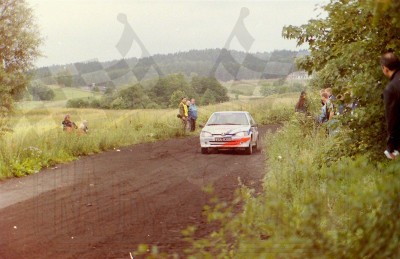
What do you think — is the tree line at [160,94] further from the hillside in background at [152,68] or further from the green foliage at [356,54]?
the green foliage at [356,54]

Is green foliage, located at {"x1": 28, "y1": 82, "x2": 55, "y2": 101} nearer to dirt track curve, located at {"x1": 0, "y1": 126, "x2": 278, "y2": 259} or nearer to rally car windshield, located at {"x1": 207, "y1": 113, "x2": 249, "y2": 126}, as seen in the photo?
rally car windshield, located at {"x1": 207, "y1": 113, "x2": 249, "y2": 126}

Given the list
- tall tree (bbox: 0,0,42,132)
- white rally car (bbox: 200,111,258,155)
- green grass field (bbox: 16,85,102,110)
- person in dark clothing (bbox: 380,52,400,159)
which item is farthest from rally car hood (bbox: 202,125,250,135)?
green grass field (bbox: 16,85,102,110)

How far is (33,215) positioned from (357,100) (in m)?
5.75

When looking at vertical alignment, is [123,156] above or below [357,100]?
below

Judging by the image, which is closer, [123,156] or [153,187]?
[153,187]

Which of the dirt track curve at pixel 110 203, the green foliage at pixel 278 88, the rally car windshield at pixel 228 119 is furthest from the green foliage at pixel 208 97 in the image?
the dirt track curve at pixel 110 203

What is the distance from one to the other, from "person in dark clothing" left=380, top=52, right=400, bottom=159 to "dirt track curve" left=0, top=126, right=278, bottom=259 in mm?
2995

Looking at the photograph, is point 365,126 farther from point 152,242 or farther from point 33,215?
point 33,215

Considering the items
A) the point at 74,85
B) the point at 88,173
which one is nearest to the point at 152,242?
the point at 88,173

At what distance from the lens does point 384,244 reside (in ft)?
9.30

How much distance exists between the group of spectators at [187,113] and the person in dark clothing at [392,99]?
22.3m

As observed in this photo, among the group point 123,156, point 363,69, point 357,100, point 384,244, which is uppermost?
point 363,69

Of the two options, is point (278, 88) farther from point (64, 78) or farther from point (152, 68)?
point (64, 78)

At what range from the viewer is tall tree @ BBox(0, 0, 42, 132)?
2097 cm
